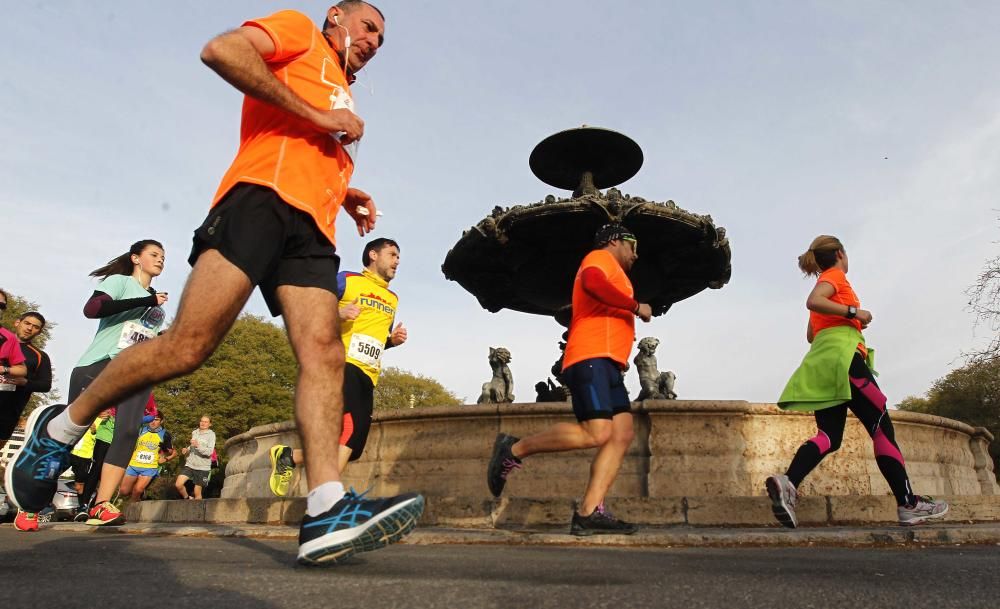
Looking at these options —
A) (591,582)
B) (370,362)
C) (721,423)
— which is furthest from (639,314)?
(721,423)

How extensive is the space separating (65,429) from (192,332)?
75 cm

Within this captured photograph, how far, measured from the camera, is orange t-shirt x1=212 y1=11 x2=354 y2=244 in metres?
2.58

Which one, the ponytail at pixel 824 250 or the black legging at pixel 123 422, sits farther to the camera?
the ponytail at pixel 824 250

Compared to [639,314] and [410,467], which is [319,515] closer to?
[639,314]

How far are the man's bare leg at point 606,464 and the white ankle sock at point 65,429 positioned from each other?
281 centimetres

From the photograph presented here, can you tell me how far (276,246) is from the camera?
249cm

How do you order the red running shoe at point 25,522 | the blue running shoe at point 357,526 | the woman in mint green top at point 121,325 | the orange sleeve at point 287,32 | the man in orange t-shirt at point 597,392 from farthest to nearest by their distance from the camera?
the woman in mint green top at point 121,325, the red running shoe at point 25,522, the man in orange t-shirt at point 597,392, the orange sleeve at point 287,32, the blue running shoe at point 357,526

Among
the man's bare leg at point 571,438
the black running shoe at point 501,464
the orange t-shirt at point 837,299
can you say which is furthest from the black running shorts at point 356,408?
the orange t-shirt at point 837,299

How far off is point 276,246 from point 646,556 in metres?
2.13

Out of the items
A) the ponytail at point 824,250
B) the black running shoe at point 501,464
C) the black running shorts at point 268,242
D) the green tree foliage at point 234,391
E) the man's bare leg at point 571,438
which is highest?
the green tree foliage at point 234,391

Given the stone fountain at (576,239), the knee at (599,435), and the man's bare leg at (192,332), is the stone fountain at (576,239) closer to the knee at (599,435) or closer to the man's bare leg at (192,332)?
the knee at (599,435)

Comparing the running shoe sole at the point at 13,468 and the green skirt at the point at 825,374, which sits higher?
the green skirt at the point at 825,374

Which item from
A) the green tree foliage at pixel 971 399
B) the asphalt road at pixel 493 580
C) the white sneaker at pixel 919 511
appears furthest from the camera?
the green tree foliage at pixel 971 399

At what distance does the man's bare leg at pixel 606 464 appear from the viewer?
4414mm
